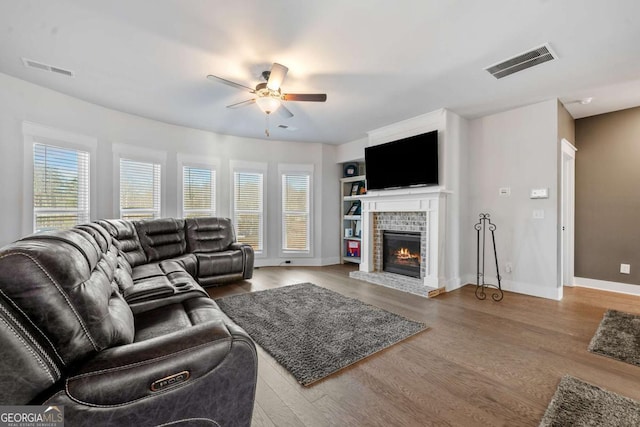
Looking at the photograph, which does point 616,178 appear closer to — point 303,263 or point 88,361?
point 303,263

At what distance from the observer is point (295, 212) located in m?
5.96

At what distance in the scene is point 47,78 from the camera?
10.2 feet

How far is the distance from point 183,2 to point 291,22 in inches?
30.9

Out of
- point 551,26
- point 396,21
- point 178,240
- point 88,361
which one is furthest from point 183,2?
point 178,240

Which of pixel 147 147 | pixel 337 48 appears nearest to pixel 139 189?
pixel 147 147

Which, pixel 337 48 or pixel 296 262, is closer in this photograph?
pixel 337 48

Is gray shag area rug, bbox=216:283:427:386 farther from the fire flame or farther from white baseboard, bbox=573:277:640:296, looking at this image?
white baseboard, bbox=573:277:640:296

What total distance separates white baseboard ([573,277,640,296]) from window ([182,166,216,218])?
640 cm

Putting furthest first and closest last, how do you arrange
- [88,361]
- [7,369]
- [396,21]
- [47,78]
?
[47,78] < [396,21] < [88,361] < [7,369]

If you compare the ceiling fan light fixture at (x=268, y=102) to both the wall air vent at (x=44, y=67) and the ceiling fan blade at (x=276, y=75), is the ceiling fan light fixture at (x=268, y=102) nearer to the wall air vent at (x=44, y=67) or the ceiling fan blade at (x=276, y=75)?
the ceiling fan blade at (x=276, y=75)

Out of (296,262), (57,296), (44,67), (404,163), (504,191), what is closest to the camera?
(57,296)

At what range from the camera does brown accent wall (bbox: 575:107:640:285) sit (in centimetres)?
378

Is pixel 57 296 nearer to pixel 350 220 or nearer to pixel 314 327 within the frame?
pixel 314 327

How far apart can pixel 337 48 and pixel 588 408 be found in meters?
3.16
